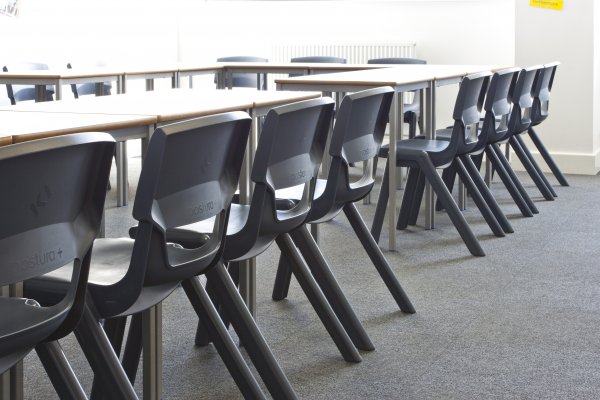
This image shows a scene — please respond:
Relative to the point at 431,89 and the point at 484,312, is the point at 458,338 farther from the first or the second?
the point at 431,89

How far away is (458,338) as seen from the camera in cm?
323

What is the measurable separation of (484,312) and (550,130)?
12.9 feet

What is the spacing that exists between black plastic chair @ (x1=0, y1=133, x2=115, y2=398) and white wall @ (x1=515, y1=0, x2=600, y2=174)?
5835 mm

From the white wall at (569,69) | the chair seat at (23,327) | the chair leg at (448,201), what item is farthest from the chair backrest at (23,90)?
the chair seat at (23,327)

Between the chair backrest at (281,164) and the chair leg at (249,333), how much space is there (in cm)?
8

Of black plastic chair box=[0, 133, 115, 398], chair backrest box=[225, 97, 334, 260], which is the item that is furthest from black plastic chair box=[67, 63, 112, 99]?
black plastic chair box=[0, 133, 115, 398]

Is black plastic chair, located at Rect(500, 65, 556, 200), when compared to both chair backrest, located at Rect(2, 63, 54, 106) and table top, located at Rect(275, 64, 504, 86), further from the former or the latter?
chair backrest, located at Rect(2, 63, 54, 106)

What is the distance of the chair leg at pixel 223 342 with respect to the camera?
7.89 ft

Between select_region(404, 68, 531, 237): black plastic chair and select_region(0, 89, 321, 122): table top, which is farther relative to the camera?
select_region(404, 68, 531, 237): black plastic chair

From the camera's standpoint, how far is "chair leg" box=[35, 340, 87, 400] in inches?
76.3

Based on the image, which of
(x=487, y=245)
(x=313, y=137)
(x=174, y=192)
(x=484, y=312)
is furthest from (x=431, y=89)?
(x=174, y=192)

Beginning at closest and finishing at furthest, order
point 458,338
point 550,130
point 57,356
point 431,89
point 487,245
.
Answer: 1. point 57,356
2. point 458,338
3. point 487,245
4. point 431,89
5. point 550,130

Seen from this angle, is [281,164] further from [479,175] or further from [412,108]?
[412,108]

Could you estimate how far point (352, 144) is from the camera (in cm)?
314
